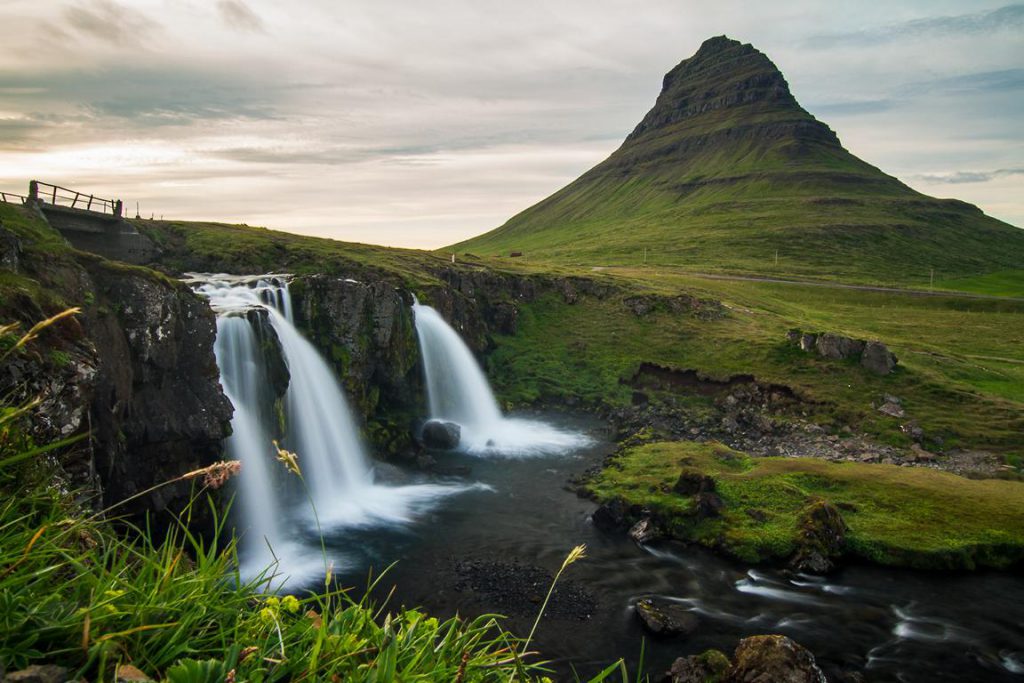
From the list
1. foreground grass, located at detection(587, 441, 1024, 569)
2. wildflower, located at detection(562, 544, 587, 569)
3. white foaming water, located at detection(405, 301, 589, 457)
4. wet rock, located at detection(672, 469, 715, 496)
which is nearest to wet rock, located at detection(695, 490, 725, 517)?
foreground grass, located at detection(587, 441, 1024, 569)

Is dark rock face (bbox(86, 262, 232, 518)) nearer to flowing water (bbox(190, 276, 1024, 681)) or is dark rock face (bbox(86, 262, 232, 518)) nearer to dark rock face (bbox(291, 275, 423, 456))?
flowing water (bbox(190, 276, 1024, 681))

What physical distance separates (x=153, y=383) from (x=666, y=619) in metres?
23.2

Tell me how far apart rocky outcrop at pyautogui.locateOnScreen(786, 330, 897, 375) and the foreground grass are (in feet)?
63.0

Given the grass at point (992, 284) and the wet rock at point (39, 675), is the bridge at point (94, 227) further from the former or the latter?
the grass at point (992, 284)

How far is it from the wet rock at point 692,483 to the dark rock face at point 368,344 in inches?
727

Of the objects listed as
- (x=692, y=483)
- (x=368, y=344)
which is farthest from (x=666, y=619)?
(x=368, y=344)

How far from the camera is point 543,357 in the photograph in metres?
Result: 65.8

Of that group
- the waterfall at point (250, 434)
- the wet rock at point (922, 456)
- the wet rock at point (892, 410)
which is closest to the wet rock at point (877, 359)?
the wet rock at point (892, 410)

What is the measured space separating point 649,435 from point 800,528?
17328 mm

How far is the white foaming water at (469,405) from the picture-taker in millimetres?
45312

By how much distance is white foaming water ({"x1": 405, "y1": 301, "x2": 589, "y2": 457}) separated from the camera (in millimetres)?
45312

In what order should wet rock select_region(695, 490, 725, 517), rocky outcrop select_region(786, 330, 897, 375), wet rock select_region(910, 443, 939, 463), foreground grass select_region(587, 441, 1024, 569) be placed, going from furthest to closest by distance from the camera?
rocky outcrop select_region(786, 330, 897, 375), wet rock select_region(910, 443, 939, 463), wet rock select_region(695, 490, 725, 517), foreground grass select_region(587, 441, 1024, 569)

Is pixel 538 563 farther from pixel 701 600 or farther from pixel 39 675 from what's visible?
pixel 39 675

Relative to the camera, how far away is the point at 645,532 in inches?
1137
